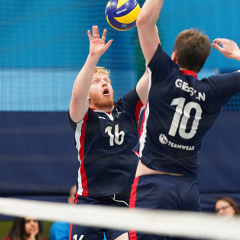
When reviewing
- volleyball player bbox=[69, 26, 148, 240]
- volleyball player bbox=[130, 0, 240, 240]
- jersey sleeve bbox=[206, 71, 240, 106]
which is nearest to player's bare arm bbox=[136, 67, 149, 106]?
volleyball player bbox=[69, 26, 148, 240]

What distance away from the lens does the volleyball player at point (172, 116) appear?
233cm


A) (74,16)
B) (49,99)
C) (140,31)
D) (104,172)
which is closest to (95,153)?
(104,172)

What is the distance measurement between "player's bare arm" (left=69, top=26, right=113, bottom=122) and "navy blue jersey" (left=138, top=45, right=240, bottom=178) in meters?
0.89

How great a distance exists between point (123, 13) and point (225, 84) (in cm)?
148

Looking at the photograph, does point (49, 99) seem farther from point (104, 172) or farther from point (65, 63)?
point (104, 172)

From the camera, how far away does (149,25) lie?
2293 mm

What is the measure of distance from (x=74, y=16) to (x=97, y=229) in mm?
4118

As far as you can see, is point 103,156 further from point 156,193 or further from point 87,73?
point 156,193

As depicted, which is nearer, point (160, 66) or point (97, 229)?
point (160, 66)

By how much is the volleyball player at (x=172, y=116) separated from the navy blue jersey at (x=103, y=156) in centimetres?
102

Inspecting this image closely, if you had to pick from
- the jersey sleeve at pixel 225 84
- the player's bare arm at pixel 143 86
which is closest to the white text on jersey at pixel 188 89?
the jersey sleeve at pixel 225 84

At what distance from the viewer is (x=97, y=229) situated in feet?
10.9

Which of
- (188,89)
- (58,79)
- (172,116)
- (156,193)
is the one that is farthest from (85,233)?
(58,79)

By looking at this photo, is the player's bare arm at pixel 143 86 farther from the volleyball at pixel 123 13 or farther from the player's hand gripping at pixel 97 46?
the volleyball at pixel 123 13
